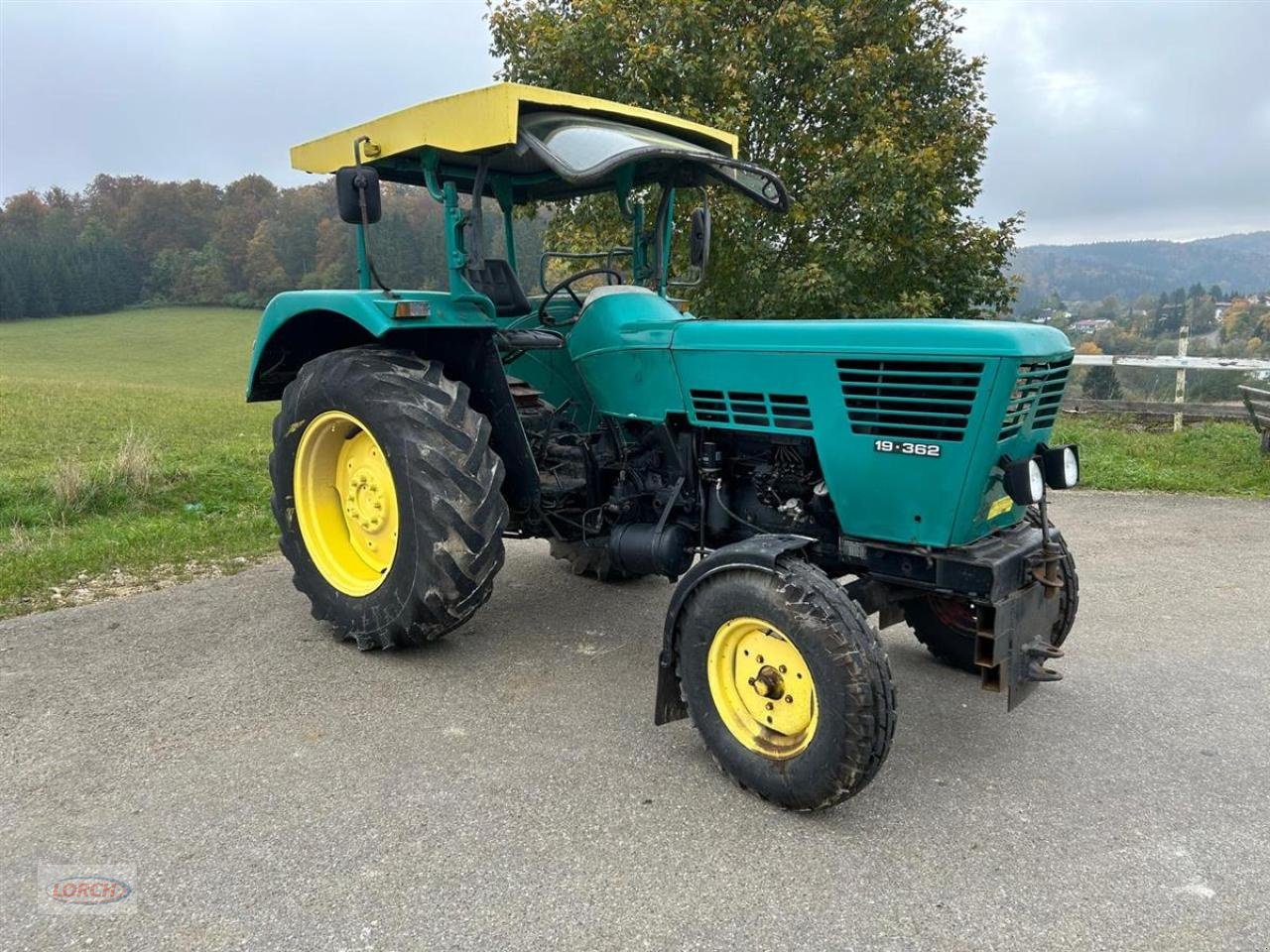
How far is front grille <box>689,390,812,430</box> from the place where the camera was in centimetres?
324

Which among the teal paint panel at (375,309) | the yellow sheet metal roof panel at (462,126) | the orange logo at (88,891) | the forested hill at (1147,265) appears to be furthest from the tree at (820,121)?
the forested hill at (1147,265)

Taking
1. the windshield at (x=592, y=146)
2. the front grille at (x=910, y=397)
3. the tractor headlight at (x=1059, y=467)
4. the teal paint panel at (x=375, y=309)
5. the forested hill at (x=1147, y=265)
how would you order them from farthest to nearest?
the forested hill at (x=1147, y=265) < the teal paint panel at (x=375, y=309) < the windshield at (x=592, y=146) < the tractor headlight at (x=1059, y=467) < the front grille at (x=910, y=397)

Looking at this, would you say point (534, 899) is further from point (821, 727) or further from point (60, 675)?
point (60, 675)

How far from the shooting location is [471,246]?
410cm

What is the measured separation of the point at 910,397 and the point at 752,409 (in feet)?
2.11

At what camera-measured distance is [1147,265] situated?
33.0 m

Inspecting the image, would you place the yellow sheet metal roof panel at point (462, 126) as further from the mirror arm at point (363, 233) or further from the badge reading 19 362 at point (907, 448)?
the badge reading 19 362 at point (907, 448)

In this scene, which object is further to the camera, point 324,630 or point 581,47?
point 581,47

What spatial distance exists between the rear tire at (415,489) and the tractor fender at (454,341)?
18cm

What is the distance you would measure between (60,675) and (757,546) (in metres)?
3.10

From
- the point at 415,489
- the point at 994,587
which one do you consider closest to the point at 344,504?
the point at 415,489

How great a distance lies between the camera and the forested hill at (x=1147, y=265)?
83.6 ft

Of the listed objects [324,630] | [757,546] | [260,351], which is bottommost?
[324,630]

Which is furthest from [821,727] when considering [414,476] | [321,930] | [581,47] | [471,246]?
[581,47]
